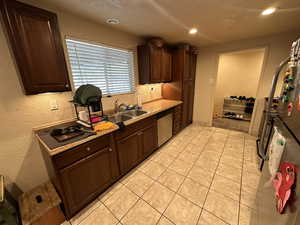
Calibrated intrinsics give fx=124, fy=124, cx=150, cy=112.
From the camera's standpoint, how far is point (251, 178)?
1.86 meters

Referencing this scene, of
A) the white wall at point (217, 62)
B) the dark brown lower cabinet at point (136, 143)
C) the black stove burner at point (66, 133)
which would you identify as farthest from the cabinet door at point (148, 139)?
the white wall at point (217, 62)

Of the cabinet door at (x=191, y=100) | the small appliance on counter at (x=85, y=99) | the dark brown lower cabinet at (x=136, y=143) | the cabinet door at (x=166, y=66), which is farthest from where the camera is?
the cabinet door at (x=191, y=100)

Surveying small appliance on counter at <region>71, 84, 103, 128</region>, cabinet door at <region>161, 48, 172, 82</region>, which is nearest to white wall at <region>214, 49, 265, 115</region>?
cabinet door at <region>161, 48, 172, 82</region>

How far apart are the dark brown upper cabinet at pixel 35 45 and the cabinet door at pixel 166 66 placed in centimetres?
196

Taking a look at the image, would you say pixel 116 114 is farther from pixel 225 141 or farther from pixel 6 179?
pixel 225 141

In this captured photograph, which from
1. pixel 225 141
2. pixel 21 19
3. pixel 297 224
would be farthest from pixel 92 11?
pixel 225 141

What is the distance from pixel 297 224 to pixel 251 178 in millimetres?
1806

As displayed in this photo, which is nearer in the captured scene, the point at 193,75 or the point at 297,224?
the point at 297,224

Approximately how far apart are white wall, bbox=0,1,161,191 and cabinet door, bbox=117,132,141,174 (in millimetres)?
861

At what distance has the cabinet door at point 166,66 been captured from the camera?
2.82 m

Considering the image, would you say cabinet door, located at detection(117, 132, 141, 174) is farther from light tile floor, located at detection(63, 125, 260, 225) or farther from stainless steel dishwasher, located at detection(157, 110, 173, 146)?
stainless steel dishwasher, located at detection(157, 110, 173, 146)

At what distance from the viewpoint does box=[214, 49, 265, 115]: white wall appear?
4008mm

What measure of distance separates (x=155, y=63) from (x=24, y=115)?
2.19m

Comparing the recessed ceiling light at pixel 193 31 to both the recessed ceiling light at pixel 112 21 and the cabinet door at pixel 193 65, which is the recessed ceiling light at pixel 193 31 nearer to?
the cabinet door at pixel 193 65
